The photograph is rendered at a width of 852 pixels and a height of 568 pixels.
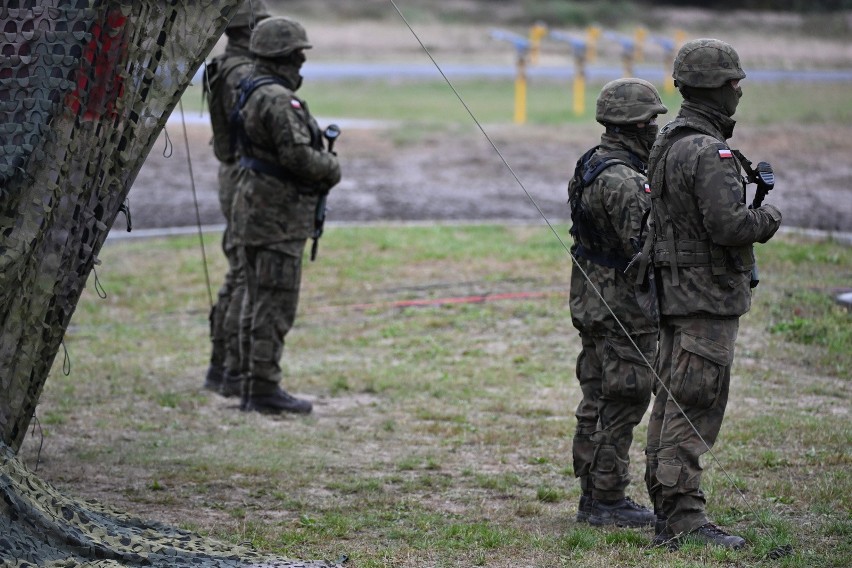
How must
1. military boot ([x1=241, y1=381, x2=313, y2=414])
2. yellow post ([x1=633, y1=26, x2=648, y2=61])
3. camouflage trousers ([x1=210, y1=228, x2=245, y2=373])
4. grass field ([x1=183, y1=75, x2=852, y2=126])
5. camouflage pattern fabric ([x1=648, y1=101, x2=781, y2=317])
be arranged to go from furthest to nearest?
1. yellow post ([x1=633, y1=26, x2=648, y2=61])
2. grass field ([x1=183, y1=75, x2=852, y2=126])
3. camouflage trousers ([x1=210, y1=228, x2=245, y2=373])
4. military boot ([x1=241, y1=381, x2=313, y2=414])
5. camouflage pattern fabric ([x1=648, y1=101, x2=781, y2=317])

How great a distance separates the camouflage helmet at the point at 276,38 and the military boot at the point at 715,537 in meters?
4.36

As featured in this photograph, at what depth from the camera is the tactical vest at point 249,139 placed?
8.73 meters

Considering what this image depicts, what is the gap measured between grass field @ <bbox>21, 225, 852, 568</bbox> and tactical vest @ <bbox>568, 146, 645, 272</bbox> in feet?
4.55

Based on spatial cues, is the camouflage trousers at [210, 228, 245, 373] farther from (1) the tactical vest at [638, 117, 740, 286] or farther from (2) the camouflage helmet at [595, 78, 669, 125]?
(1) the tactical vest at [638, 117, 740, 286]

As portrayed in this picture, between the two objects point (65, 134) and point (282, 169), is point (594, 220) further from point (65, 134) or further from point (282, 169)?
point (282, 169)

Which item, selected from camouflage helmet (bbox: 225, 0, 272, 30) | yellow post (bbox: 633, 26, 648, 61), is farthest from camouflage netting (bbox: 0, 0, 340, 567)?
yellow post (bbox: 633, 26, 648, 61)

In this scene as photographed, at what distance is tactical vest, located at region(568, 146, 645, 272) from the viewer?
21.2ft

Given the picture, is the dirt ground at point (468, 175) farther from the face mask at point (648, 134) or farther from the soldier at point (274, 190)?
the face mask at point (648, 134)

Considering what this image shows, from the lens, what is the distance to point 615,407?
6629 millimetres

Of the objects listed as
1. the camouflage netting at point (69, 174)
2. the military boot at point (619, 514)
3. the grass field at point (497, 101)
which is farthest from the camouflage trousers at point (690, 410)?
the grass field at point (497, 101)

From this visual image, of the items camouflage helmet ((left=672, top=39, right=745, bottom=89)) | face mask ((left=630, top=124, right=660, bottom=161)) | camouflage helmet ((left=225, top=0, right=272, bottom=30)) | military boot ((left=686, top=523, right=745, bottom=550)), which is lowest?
military boot ((left=686, top=523, right=745, bottom=550))

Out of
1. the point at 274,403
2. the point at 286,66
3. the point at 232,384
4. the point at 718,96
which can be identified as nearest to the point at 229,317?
the point at 232,384

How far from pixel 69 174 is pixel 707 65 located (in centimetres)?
306

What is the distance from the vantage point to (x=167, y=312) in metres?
12.2
